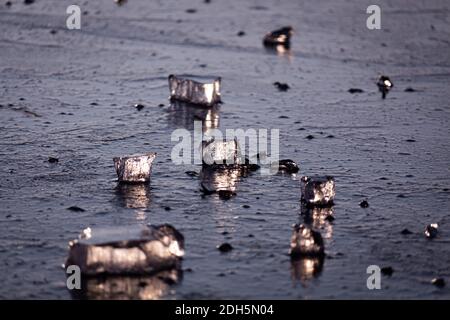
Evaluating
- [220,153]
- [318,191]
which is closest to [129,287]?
[318,191]

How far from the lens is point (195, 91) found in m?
7.53

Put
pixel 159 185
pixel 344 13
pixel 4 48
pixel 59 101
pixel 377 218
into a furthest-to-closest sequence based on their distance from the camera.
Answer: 1. pixel 344 13
2. pixel 4 48
3. pixel 59 101
4. pixel 159 185
5. pixel 377 218

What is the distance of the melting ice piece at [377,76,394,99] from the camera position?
8.13 meters

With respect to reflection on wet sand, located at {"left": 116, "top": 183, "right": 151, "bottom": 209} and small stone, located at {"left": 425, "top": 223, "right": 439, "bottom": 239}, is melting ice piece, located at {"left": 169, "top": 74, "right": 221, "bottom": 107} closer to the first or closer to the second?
reflection on wet sand, located at {"left": 116, "top": 183, "right": 151, "bottom": 209}

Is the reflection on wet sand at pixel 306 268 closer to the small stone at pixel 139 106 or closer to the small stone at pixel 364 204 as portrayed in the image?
the small stone at pixel 364 204

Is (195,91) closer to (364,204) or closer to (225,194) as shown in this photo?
(225,194)

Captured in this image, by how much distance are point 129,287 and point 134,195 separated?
1.30 meters

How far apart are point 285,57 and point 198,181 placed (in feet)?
12.4

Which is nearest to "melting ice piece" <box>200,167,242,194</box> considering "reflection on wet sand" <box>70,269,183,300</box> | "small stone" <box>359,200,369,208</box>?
"small stone" <box>359,200,369,208</box>

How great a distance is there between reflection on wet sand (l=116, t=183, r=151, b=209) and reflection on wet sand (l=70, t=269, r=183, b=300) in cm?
98

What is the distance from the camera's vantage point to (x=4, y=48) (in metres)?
9.33

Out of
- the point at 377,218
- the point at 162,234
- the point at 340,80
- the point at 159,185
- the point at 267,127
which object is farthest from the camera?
the point at 340,80
